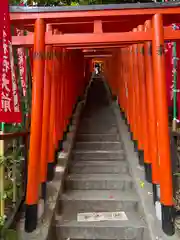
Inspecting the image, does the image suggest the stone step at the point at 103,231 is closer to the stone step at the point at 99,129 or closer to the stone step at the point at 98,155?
the stone step at the point at 98,155

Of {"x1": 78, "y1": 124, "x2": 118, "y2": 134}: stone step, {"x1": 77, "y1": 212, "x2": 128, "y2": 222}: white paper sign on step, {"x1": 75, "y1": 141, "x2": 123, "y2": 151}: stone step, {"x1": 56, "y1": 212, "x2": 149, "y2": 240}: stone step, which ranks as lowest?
{"x1": 56, "y1": 212, "x2": 149, "y2": 240}: stone step

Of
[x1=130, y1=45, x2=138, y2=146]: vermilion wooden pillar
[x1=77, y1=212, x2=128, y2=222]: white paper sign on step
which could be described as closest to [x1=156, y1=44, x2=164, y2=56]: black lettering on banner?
[x1=130, y1=45, x2=138, y2=146]: vermilion wooden pillar

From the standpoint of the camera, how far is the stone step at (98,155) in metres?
5.06

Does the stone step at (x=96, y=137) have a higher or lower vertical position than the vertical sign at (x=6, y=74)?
lower

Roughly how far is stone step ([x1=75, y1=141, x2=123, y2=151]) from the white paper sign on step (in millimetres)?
1899

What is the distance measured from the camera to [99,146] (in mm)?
5449

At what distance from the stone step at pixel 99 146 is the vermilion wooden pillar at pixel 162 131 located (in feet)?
7.98

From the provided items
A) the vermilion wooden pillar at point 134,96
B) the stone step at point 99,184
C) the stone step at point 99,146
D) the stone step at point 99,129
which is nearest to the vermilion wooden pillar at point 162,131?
the stone step at point 99,184

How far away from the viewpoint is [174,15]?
3.12 meters

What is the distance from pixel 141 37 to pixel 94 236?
109 inches

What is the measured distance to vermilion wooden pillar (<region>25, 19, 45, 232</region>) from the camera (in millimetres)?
3039

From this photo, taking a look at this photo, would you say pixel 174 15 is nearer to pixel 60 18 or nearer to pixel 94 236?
pixel 60 18

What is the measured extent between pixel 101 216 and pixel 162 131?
1.61 metres

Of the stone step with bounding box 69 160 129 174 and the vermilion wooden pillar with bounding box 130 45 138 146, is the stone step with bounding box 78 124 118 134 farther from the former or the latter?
the stone step with bounding box 69 160 129 174
